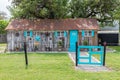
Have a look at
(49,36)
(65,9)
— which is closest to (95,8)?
(65,9)

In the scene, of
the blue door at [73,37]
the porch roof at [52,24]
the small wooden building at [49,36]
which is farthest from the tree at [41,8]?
the blue door at [73,37]

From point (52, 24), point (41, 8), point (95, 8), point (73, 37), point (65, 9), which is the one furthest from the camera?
point (95, 8)

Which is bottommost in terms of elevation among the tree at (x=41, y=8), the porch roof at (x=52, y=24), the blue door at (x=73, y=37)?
the blue door at (x=73, y=37)

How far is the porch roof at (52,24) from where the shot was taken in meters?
27.1

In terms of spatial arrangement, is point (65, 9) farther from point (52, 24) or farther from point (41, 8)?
point (52, 24)

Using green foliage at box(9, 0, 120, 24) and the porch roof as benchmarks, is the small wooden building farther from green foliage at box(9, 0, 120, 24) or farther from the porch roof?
green foliage at box(9, 0, 120, 24)

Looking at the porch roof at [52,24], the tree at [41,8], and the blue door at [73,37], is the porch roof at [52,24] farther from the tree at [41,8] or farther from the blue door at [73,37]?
the tree at [41,8]

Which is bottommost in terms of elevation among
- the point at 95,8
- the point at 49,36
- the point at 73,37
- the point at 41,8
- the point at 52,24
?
the point at 73,37

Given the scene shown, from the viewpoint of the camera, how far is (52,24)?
27828mm

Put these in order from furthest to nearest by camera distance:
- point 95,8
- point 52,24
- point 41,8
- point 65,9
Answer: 1. point 95,8
2. point 65,9
3. point 41,8
4. point 52,24

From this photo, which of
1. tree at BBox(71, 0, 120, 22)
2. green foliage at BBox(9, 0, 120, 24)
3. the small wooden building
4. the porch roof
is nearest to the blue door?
the small wooden building

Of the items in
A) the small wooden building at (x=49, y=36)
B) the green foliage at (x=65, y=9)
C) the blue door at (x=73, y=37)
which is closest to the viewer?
the small wooden building at (x=49, y=36)

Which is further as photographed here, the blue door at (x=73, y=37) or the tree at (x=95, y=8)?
the tree at (x=95, y=8)

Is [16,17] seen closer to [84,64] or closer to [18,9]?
[18,9]
